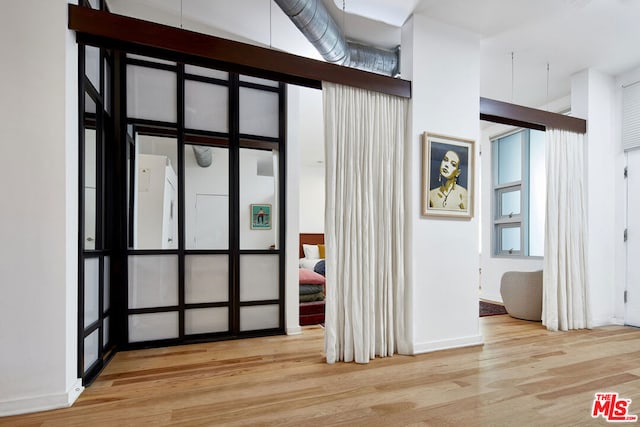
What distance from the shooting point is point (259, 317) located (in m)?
3.51

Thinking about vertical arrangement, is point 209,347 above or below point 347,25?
below

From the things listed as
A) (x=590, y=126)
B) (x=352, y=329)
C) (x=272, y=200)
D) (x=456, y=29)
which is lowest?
(x=352, y=329)

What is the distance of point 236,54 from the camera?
2.48 metres

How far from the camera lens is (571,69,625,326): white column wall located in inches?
162

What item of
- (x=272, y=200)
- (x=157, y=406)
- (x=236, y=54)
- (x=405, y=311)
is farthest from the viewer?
(x=272, y=200)

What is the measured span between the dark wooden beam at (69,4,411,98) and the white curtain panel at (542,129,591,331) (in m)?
2.35

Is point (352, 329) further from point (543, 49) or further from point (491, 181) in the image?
point (491, 181)

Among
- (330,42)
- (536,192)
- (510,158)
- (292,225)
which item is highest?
(330,42)

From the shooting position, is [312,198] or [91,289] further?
[312,198]

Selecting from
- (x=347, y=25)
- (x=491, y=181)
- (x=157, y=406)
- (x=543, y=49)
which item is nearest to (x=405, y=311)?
(x=157, y=406)

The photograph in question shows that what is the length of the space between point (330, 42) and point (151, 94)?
174cm

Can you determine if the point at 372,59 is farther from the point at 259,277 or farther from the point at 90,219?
the point at 90,219

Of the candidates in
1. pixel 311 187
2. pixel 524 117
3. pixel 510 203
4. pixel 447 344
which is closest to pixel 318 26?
pixel 524 117

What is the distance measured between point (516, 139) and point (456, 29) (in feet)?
10.9
